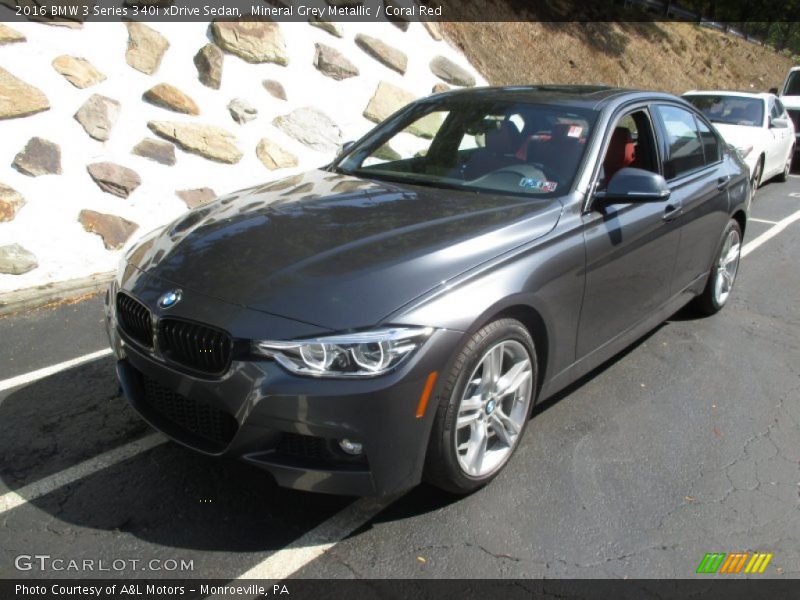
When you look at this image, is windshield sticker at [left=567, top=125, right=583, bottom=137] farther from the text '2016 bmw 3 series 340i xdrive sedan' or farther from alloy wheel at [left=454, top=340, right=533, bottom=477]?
alloy wheel at [left=454, top=340, right=533, bottom=477]

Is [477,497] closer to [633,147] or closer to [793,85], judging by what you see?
[633,147]

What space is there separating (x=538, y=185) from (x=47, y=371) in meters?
3.01

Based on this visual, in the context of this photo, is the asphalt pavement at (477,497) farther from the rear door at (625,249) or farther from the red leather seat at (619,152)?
the red leather seat at (619,152)

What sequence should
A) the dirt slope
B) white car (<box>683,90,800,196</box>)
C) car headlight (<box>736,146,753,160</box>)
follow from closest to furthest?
car headlight (<box>736,146,753,160</box>)
white car (<box>683,90,800,196</box>)
the dirt slope

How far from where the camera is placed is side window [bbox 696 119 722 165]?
16.4ft

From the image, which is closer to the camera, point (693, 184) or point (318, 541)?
point (318, 541)

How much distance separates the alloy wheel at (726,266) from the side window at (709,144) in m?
0.62

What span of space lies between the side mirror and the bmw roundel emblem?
2.09 metres

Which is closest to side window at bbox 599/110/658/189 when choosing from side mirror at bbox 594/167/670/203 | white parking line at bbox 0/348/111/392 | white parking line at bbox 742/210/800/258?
side mirror at bbox 594/167/670/203

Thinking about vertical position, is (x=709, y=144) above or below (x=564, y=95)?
below

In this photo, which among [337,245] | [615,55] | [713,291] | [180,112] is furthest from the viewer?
[615,55]

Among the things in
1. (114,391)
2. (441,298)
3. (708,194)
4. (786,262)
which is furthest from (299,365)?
(786,262)

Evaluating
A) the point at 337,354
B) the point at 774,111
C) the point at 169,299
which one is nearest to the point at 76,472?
the point at 169,299

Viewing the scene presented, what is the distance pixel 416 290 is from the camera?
8.88 feet
